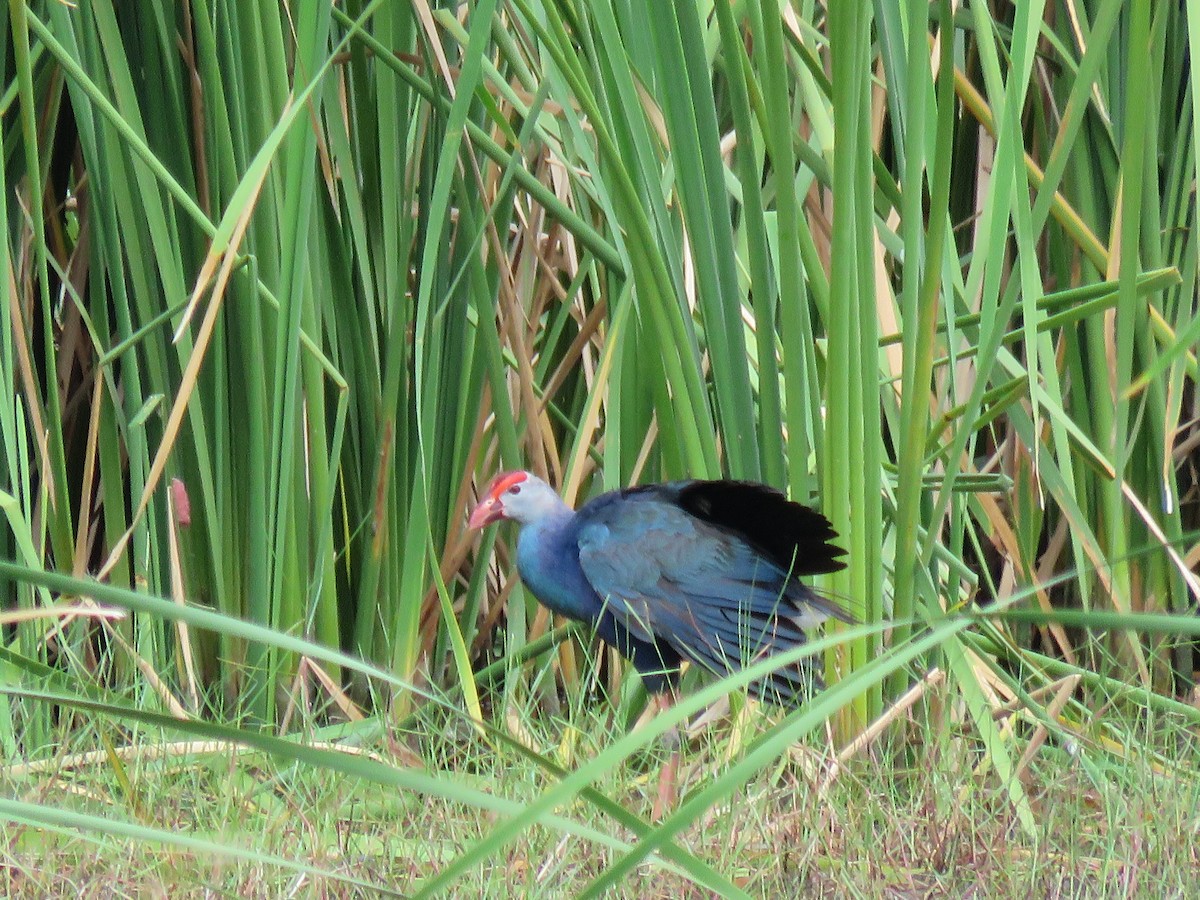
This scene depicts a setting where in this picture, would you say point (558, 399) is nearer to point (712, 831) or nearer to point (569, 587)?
point (569, 587)

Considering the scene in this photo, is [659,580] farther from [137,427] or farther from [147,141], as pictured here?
[147,141]

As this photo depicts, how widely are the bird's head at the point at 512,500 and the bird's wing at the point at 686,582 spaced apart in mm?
172

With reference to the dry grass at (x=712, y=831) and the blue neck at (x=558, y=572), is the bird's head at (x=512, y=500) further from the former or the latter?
the dry grass at (x=712, y=831)

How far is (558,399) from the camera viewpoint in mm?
2424

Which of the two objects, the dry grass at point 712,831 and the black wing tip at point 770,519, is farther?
the black wing tip at point 770,519

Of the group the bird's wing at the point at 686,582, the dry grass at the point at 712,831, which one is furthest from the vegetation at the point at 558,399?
the bird's wing at the point at 686,582

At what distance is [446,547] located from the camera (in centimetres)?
213

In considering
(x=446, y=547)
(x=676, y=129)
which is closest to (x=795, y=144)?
(x=676, y=129)

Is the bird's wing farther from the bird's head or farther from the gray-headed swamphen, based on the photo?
the bird's head

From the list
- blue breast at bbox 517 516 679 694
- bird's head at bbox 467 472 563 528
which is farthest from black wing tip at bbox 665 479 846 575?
bird's head at bbox 467 472 563 528

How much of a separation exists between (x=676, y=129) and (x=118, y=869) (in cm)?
96

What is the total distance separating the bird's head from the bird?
9 cm

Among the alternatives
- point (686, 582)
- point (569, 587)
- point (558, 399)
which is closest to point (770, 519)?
point (686, 582)

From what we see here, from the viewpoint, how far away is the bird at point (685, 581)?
182 centimetres
